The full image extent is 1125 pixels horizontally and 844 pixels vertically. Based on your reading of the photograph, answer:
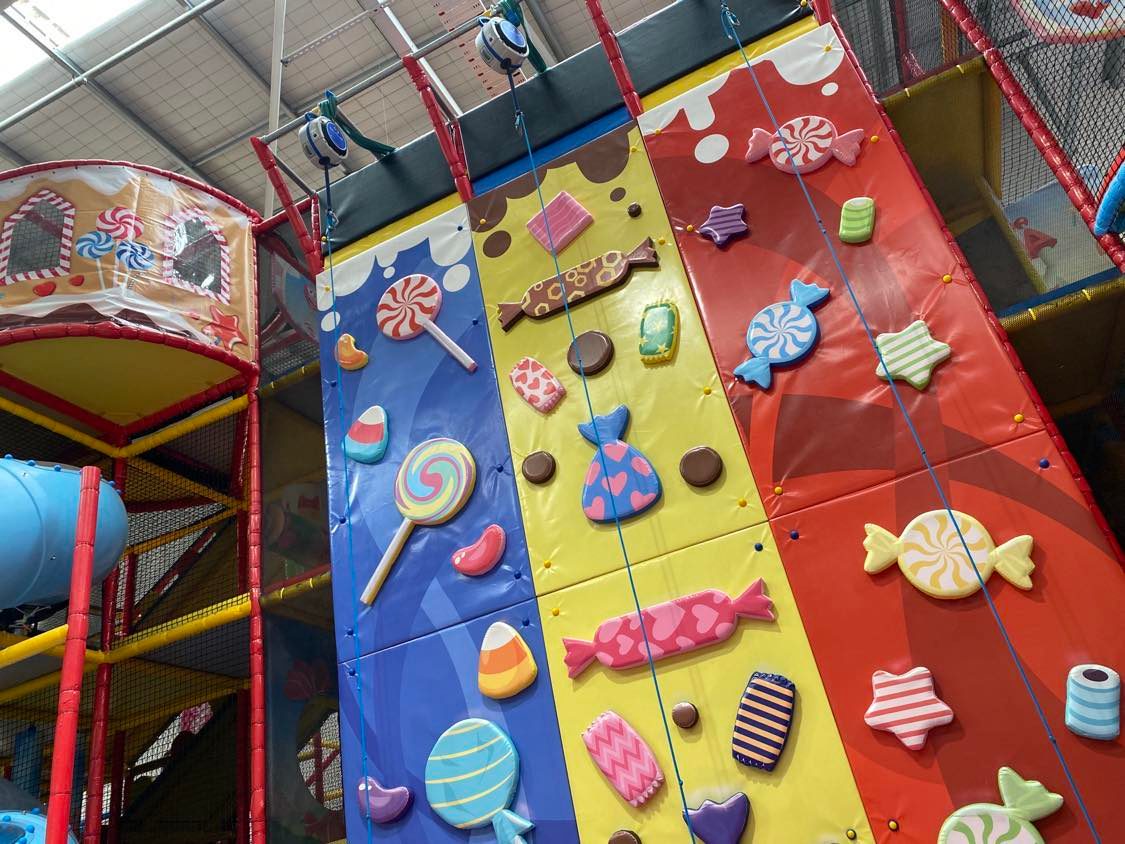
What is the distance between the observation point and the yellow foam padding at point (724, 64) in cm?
394

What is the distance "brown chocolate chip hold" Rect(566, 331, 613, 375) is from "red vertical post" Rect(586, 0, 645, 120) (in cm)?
114

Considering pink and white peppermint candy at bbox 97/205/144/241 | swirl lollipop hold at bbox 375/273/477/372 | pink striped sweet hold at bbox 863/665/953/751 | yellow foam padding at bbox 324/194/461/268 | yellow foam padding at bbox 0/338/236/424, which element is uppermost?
pink and white peppermint candy at bbox 97/205/144/241

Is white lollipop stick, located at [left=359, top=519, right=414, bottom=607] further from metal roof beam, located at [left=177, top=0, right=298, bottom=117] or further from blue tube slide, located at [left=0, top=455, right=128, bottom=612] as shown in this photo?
metal roof beam, located at [left=177, top=0, right=298, bottom=117]

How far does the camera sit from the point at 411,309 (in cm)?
432

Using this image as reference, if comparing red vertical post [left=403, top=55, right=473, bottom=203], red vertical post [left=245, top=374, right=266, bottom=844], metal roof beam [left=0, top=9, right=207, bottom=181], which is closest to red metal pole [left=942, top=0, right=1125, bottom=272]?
red vertical post [left=403, top=55, right=473, bottom=203]

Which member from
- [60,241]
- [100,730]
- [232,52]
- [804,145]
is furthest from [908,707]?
[232,52]

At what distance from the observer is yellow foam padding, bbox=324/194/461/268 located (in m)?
4.54

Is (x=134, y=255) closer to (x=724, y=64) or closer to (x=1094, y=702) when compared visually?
(x=724, y=64)

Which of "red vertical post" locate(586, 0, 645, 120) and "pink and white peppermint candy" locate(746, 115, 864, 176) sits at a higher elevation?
"red vertical post" locate(586, 0, 645, 120)

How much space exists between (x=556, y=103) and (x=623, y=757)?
305 cm

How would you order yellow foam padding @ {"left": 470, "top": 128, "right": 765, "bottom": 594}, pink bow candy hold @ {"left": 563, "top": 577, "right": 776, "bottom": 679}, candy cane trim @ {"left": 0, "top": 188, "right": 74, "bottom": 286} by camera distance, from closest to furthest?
pink bow candy hold @ {"left": 563, "top": 577, "right": 776, "bottom": 679} → yellow foam padding @ {"left": 470, "top": 128, "right": 765, "bottom": 594} → candy cane trim @ {"left": 0, "top": 188, "right": 74, "bottom": 286}

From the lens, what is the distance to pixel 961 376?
3025 millimetres

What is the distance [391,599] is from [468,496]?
0.54 meters

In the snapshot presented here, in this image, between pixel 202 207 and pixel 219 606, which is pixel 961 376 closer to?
pixel 219 606
